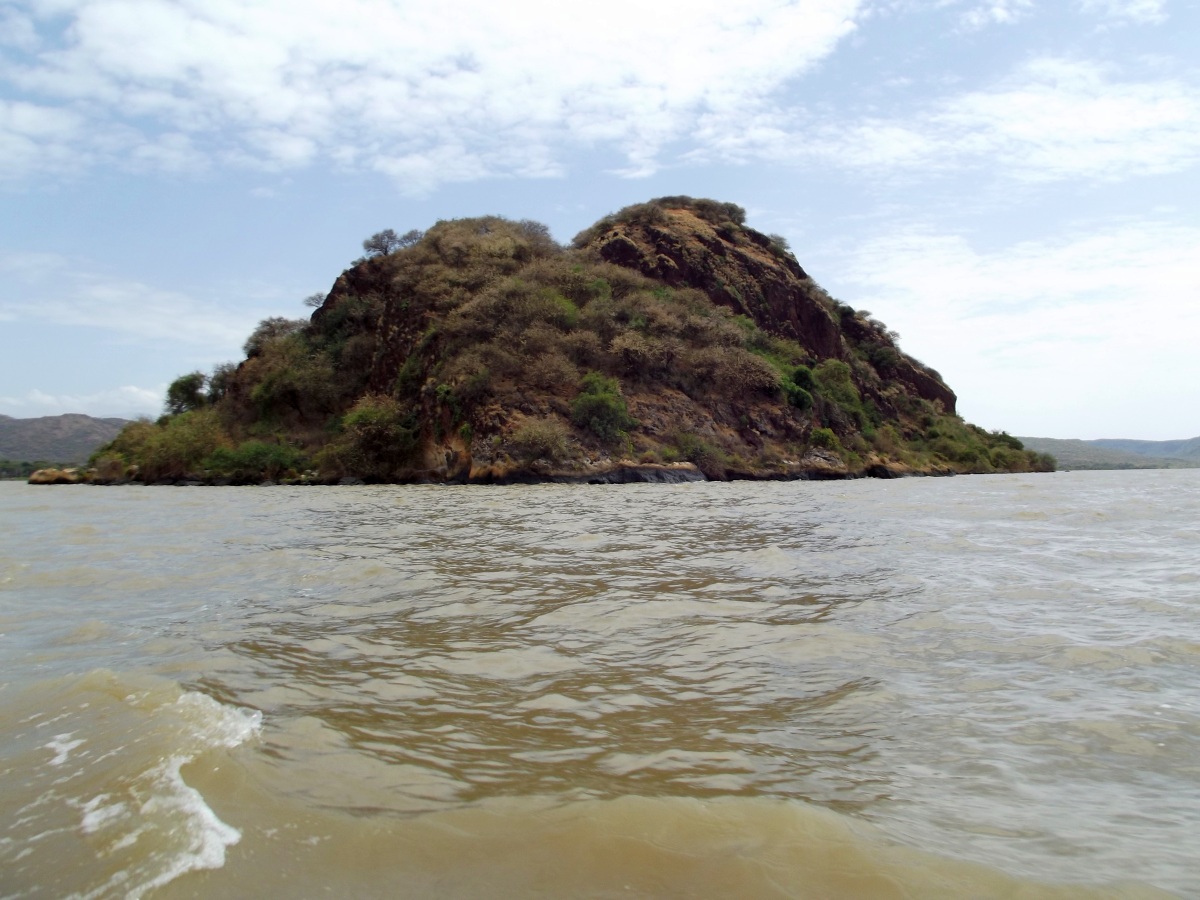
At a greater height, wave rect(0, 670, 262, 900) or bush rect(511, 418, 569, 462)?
bush rect(511, 418, 569, 462)

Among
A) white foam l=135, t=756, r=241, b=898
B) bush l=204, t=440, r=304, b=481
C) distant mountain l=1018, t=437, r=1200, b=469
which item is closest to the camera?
white foam l=135, t=756, r=241, b=898

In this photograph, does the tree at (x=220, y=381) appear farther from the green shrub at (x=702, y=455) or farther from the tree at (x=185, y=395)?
the green shrub at (x=702, y=455)

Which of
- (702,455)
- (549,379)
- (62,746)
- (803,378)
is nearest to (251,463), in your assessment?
(549,379)

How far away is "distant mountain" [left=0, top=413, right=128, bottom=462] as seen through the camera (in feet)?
279

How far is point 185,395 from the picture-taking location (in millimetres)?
47438

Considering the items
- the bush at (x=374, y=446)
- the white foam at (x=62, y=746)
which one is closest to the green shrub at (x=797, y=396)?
the bush at (x=374, y=446)

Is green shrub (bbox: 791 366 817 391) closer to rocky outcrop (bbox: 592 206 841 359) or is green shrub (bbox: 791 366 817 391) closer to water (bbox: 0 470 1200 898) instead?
rocky outcrop (bbox: 592 206 841 359)

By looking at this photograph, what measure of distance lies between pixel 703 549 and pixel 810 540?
148cm

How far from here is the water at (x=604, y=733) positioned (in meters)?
1.70

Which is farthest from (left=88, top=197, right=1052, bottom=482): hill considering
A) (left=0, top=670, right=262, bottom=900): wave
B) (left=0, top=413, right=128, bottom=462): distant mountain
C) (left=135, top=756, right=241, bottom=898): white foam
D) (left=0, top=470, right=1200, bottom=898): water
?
(left=0, top=413, right=128, bottom=462): distant mountain

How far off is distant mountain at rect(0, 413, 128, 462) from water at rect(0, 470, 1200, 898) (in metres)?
93.8

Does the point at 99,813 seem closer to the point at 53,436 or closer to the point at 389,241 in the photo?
the point at 389,241

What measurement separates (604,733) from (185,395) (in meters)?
52.6

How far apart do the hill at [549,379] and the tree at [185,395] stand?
0.60 feet
